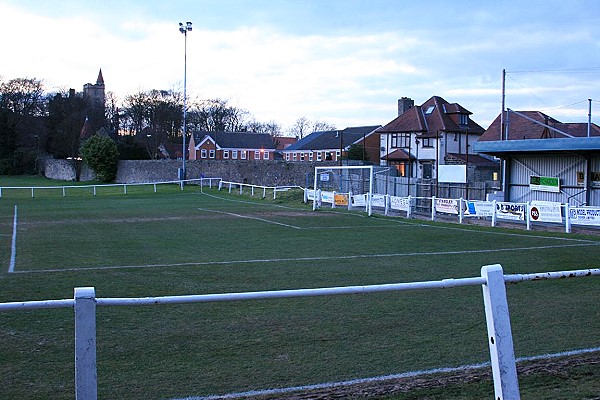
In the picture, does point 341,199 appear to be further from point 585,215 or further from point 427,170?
point 427,170

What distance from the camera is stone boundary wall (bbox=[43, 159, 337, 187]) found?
51344 millimetres

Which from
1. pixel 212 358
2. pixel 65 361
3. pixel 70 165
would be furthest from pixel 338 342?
pixel 70 165

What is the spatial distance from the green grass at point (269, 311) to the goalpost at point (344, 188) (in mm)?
11562

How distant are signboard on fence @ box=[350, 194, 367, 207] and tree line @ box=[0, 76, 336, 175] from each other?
2224 inches

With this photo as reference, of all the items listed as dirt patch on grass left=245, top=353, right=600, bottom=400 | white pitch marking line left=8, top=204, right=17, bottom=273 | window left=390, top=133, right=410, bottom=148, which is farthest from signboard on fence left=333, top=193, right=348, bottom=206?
window left=390, top=133, right=410, bottom=148

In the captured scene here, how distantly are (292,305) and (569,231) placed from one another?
16011 mm

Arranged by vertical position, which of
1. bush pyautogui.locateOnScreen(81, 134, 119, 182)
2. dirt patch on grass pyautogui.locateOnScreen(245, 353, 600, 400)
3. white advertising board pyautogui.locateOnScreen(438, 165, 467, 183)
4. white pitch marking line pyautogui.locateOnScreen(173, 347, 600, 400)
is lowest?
white pitch marking line pyautogui.locateOnScreen(173, 347, 600, 400)

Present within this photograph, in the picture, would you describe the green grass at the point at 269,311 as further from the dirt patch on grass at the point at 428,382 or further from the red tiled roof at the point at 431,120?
the red tiled roof at the point at 431,120

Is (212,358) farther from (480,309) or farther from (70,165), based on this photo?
(70,165)

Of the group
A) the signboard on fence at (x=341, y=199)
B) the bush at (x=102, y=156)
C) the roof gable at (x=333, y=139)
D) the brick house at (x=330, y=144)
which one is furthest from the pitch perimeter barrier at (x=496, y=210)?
the roof gable at (x=333, y=139)

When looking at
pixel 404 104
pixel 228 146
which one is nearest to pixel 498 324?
pixel 404 104

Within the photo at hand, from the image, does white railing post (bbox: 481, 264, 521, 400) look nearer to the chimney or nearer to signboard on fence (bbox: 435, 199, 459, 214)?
signboard on fence (bbox: 435, 199, 459, 214)

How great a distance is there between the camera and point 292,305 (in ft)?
31.6

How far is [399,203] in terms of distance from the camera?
30422 mm
